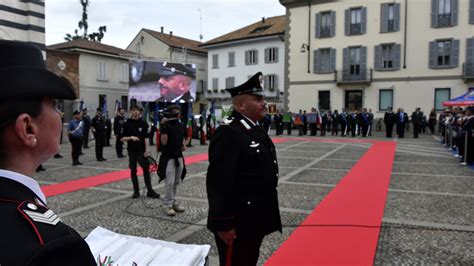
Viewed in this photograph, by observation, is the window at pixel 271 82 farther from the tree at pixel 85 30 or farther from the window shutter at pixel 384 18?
the tree at pixel 85 30

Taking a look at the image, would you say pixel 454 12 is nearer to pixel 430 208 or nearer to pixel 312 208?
pixel 430 208

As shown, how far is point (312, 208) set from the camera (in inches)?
268

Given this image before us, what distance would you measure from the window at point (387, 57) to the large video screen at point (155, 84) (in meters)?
15.7

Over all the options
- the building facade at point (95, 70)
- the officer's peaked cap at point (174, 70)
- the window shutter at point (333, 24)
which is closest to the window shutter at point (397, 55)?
the window shutter at point (333, 24)

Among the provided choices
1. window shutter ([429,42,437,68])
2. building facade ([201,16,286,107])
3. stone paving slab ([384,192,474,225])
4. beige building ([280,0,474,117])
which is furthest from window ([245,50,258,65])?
stone paving slab ([384,192,474,225])

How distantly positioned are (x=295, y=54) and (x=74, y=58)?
19.0m

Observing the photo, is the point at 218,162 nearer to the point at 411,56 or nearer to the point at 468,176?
the point at 468,176

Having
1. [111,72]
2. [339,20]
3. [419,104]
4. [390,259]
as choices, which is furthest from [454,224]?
[111,72]

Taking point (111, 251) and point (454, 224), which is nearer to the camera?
point (111, 251)

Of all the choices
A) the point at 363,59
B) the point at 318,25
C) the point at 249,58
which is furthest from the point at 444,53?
the point at 249,58

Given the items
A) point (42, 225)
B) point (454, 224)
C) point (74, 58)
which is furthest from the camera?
point (74, 58)

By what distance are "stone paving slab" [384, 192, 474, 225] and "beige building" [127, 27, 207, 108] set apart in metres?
41.1

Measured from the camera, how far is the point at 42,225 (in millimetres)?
1014

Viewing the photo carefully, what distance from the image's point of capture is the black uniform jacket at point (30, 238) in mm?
949
